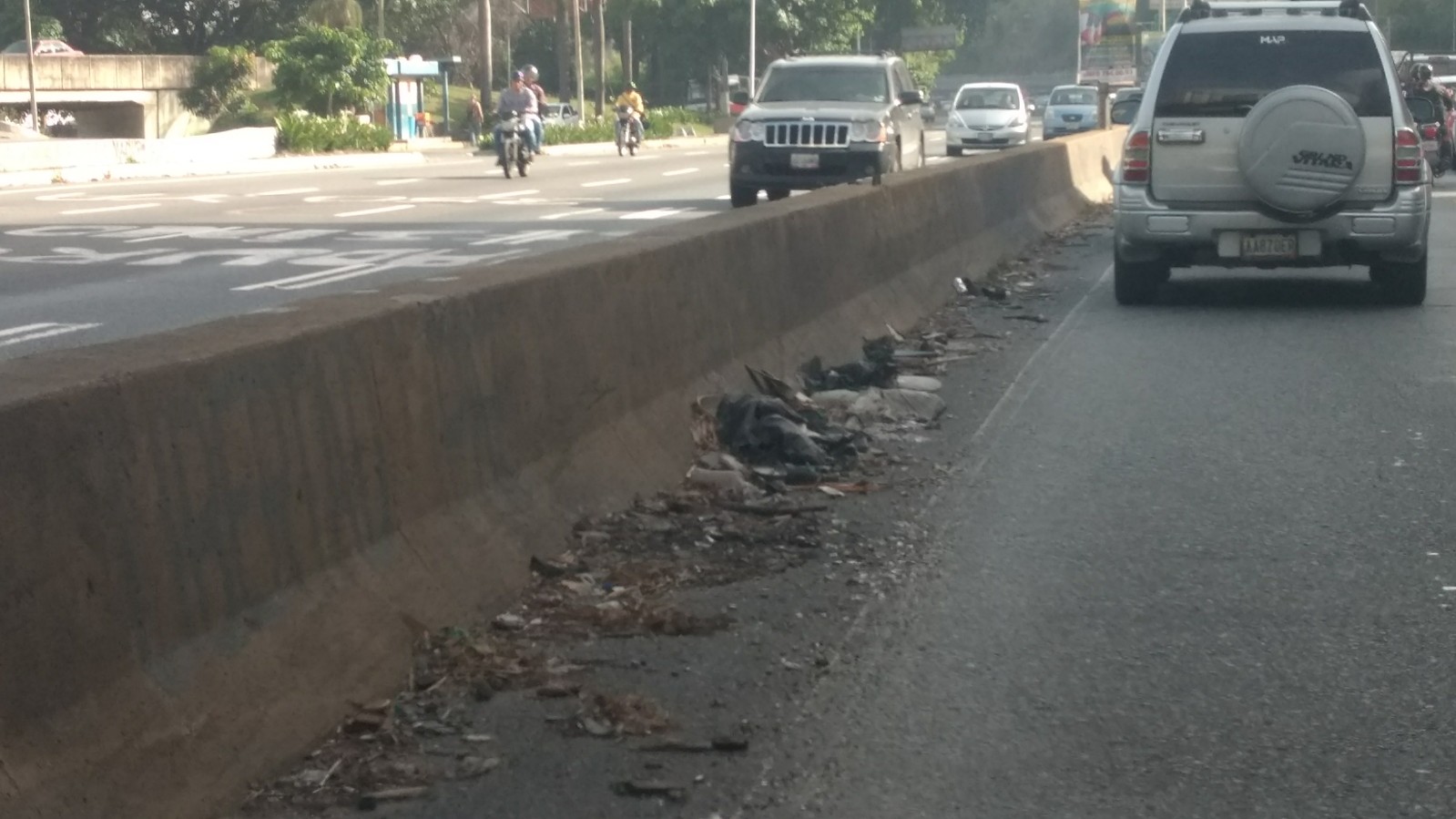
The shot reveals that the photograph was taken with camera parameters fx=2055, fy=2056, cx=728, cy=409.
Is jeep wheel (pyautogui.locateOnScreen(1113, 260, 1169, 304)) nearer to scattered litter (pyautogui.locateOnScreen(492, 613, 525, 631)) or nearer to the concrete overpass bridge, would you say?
scattered litter (pyautogui.locateOnScreen(492, 613, 525, 631))

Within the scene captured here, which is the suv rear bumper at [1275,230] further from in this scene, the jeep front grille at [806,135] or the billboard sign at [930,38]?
the billboard sign at [930,38]

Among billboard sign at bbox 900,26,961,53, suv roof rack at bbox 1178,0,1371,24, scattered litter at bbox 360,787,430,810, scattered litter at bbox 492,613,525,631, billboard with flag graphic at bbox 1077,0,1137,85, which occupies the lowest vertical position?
scattered litter at bbox 360,787,430,810

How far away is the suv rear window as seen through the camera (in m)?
13.7

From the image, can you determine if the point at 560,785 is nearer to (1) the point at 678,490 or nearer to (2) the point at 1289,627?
(2) the point at 1289,627

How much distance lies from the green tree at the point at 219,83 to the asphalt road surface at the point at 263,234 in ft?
77.4

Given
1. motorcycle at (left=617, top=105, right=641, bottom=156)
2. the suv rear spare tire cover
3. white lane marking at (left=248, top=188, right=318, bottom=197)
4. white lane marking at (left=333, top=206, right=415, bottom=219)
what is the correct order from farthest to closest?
motorcycle at (left=617, top=105, right=641, bottom=156) < white lane marking at (left=248, top=188, right=318, bottom=197) < white lane marking at (left=333, top=206, right=415, bottom=219) < the suv rear spare tire cover

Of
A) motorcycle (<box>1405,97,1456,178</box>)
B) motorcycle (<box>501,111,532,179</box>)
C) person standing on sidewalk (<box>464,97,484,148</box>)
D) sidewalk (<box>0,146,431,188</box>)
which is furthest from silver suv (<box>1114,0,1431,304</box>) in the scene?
person standing on sidewalk (<box>464,97,484,148</box>)

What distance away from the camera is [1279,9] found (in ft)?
49.5

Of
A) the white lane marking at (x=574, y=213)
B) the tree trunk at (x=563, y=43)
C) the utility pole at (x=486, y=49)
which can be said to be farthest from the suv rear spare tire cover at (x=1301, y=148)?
the tree trunk at (x=563, y=43)

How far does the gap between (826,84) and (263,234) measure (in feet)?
25.2

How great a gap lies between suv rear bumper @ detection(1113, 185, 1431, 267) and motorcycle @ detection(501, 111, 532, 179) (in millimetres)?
19783

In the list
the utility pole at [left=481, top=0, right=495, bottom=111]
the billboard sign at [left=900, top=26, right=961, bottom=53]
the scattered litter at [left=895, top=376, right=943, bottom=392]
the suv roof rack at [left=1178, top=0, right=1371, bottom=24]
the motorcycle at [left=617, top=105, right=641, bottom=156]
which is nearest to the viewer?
the scattered litter at [left=895, top=376, right=943, bottom=392]

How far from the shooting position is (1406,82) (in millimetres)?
30562

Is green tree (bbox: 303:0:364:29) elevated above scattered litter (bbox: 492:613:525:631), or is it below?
above
